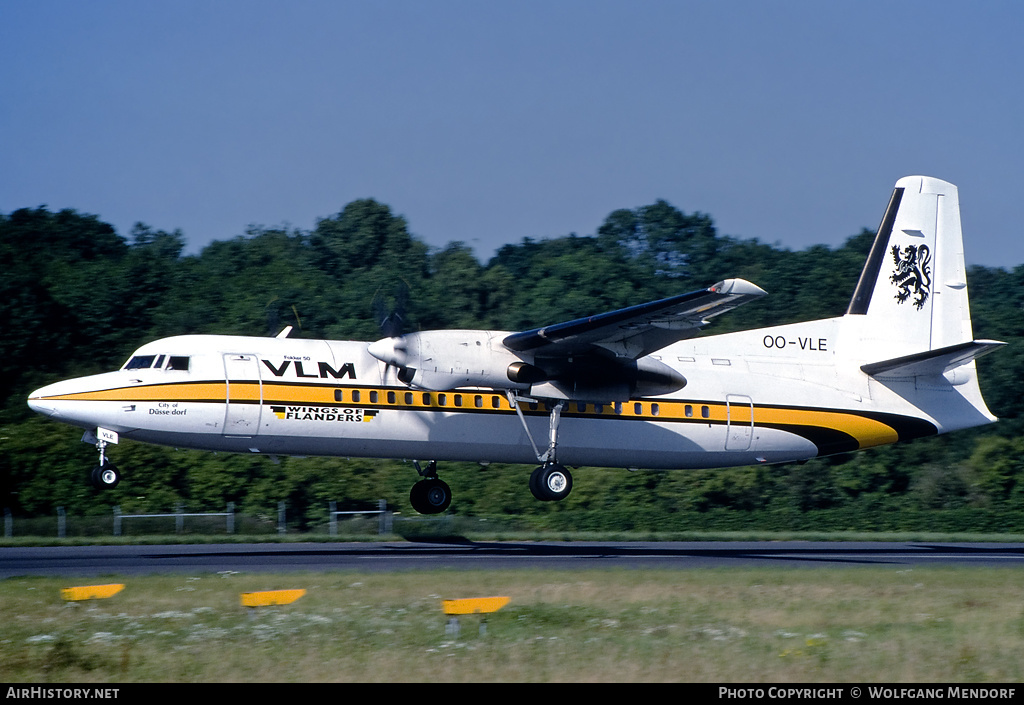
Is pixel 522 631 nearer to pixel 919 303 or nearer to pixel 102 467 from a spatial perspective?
pixel 102 467

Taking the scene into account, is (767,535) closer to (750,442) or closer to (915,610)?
(750,442)

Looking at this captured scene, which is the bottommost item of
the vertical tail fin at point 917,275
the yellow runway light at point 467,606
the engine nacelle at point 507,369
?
the yellow runway light at point 467,606

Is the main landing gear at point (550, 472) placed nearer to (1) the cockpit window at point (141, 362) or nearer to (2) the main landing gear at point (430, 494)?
(2) the main landing gear at point (430, 494)

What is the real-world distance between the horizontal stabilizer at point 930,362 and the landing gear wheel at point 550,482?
6420 millimetres

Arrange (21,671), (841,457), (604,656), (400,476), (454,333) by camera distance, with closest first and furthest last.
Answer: (21,671), (604,656), (454,333), (400,476), (841,457)

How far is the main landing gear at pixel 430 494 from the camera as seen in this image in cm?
2072

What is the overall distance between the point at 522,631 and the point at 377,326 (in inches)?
591

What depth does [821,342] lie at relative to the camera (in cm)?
2106

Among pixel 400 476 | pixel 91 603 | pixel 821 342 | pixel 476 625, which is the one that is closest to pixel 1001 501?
pixel 821 342

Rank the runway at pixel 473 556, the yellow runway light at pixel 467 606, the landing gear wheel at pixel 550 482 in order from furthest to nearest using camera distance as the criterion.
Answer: the landing gear wheel at pixel 550 482 → the runway at pixel 473 556 → the yellow runway light at pixel 467 606

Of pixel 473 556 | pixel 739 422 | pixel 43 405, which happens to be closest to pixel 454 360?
pixel 473 556

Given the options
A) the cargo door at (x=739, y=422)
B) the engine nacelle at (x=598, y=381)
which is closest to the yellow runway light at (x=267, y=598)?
the engine nacelle at (x=598, y=381)

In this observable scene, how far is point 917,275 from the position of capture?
71.9 ft

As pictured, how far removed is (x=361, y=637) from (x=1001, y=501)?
999 inches
